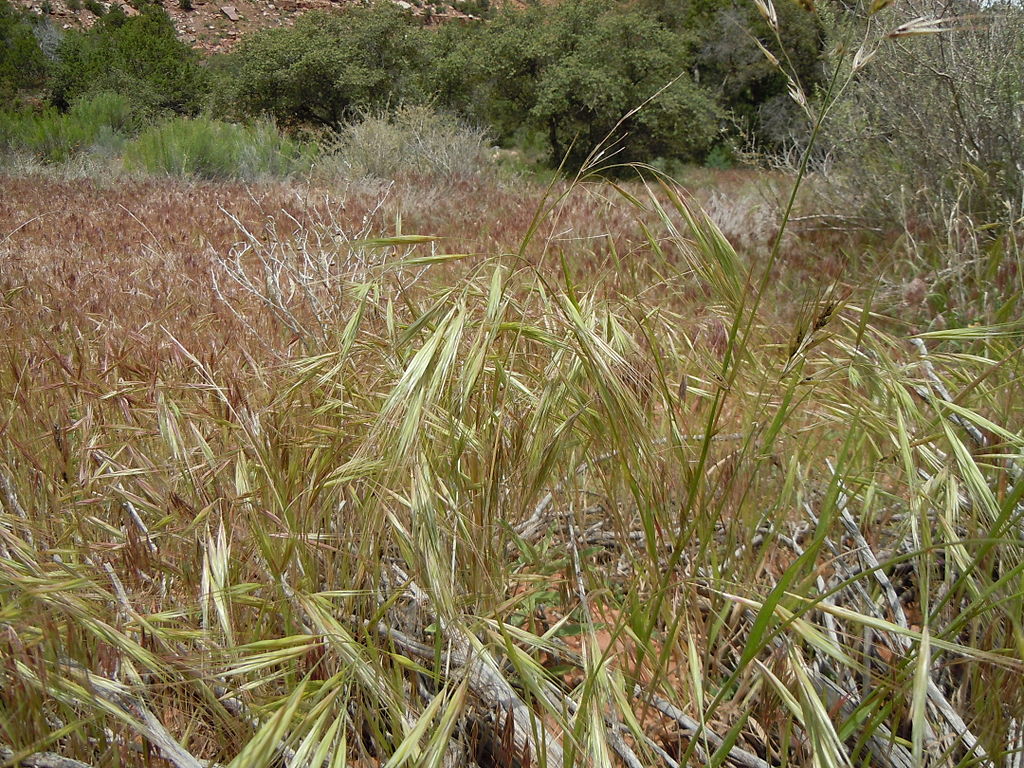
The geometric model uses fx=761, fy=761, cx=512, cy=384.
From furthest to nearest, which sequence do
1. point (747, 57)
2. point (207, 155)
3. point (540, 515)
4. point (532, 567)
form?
point (747, 57) → point (207, 155) → point (540, 515) → point (532, 567)

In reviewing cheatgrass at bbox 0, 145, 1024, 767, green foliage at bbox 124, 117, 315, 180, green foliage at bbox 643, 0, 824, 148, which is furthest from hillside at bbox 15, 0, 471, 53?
cheatgrass at bbox 0, 145, 1024, 767

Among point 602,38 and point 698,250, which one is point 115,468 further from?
point 602,38

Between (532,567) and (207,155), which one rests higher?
(532,567)

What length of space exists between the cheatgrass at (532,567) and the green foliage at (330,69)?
13.9 meters

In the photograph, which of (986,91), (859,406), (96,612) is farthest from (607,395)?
(986,91)

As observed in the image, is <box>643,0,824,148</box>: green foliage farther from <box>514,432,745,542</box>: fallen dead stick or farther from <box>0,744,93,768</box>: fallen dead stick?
<box>0,744,93,768</box>: fallen dead stick

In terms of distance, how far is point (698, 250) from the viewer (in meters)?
1.00

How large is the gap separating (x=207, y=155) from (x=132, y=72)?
13.3 m

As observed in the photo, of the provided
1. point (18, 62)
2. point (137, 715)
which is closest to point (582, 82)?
point (18, 62)

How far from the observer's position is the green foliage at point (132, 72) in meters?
16.6

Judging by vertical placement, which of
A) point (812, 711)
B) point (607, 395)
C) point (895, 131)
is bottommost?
point (895, 131)

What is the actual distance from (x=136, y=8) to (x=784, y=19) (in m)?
30.1

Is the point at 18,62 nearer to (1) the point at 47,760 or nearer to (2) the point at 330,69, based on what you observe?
(2) the point at 330,69

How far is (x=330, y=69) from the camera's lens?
14180 mm
